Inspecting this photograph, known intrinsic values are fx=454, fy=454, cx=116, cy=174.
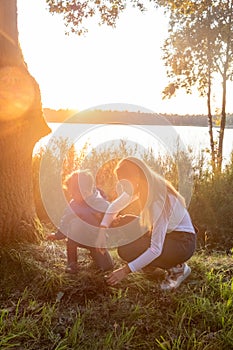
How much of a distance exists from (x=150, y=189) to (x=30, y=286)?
1.43m

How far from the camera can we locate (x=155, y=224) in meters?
3.71

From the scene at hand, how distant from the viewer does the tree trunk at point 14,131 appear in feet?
16.2

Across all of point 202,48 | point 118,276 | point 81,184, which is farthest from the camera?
point 202,48

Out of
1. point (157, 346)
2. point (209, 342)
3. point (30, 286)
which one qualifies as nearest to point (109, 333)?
point (157, 346)

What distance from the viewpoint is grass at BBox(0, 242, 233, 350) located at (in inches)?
129

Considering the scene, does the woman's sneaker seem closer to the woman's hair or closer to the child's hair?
the woman's hair

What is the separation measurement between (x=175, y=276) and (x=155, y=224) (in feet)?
2.40

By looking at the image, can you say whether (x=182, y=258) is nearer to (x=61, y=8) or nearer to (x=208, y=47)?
(x=61, y=8)

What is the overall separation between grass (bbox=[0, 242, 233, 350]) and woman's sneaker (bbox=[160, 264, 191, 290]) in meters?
0.08

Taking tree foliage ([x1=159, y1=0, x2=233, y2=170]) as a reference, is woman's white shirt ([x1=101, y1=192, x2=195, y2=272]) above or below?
below

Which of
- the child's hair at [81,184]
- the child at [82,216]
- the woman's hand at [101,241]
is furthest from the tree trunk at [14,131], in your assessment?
the woman's hand at [101,241]

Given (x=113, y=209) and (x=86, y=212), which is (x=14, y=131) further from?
(x=113, y=209)

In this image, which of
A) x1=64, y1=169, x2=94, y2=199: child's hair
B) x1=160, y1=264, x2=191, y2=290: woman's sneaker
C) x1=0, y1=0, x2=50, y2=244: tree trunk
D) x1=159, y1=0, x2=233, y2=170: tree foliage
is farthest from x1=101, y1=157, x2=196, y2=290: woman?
x1=159, y1=0, x2=233, y2=170: tree foliage

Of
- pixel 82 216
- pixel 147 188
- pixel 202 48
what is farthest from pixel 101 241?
pixel 202 48
